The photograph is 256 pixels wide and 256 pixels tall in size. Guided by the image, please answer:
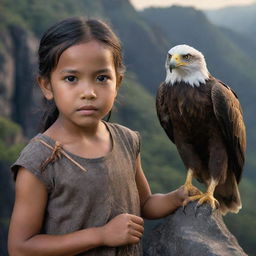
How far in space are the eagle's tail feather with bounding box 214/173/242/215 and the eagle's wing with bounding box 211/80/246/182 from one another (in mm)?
55

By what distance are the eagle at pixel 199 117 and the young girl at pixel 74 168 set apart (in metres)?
0.83

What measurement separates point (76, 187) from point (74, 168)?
8 cm

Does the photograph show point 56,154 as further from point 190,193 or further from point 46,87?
point 190,193

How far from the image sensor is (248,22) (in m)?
124

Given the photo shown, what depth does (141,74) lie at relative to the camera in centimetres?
6650

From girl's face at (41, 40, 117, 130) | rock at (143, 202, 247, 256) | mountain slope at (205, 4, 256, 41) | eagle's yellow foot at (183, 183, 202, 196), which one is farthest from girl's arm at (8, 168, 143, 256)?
mountain slope at (205, 4, 256, 41)

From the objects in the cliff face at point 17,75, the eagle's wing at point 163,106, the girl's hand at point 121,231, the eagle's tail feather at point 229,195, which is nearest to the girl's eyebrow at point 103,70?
the girl's hand at point 121,231

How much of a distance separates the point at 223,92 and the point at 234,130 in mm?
277

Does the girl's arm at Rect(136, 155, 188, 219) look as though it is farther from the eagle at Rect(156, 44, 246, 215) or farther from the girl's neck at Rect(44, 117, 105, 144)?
the girl's neck at Rect(44, 117, 105, 144)

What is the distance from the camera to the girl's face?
2.17m

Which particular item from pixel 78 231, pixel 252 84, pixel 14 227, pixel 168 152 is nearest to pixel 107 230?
pixel 78 231

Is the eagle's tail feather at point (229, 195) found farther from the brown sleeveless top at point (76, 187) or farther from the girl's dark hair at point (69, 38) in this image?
the girl's dark hair at point (69, 38)

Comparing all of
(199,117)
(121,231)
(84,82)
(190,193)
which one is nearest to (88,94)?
(84,82)

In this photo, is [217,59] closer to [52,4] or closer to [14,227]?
[52,4]
